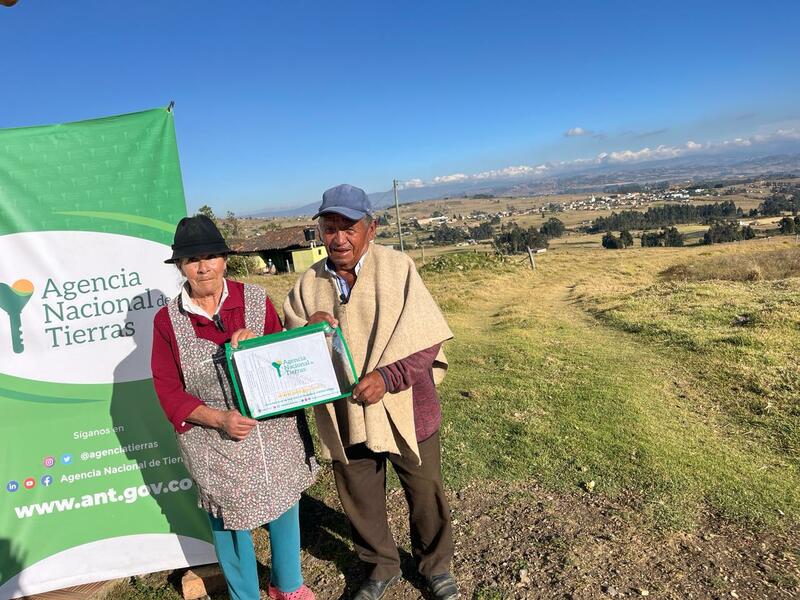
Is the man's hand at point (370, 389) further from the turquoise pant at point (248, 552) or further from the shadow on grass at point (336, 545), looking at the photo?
the shadow on grass at point (336, 545)

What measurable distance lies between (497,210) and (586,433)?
13249 cm

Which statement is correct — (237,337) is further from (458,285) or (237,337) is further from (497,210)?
(497,210)

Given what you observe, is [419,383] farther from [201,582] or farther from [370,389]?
[201,582]

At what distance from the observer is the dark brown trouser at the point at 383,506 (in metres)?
2.61

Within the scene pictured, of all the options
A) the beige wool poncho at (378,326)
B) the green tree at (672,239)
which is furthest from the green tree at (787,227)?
the beige wool poncho at (378,326)

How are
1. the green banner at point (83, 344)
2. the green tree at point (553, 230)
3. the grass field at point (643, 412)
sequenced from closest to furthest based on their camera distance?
the green banner at point (83, 344) < the grass field at point (643, 412) < the green tree at point (553, 230)

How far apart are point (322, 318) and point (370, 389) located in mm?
383

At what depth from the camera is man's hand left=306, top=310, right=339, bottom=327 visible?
2.22 m

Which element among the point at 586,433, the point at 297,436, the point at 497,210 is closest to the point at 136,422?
the point at 297,436

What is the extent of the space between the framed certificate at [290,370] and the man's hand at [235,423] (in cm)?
3

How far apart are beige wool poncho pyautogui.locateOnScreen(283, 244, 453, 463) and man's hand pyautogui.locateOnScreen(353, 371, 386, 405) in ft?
0.25

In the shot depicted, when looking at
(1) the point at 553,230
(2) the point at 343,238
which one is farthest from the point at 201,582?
(1) the point at 553,230

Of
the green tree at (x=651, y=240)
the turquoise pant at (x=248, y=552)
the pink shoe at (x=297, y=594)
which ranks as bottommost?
the green tree at (x=651, y=240)

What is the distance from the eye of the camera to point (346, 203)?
2258 mm
